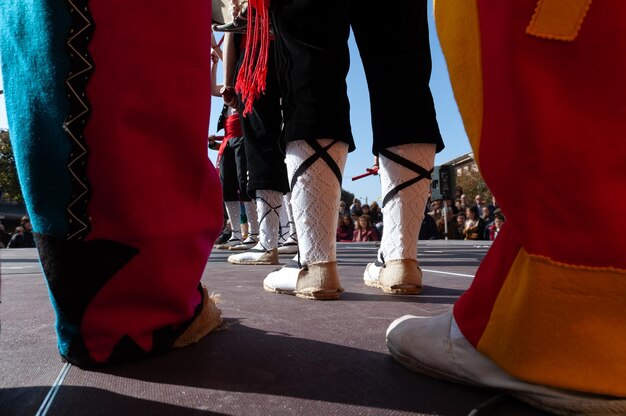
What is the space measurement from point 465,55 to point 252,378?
0.52 m

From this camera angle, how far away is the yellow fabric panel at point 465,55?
0.53 metres

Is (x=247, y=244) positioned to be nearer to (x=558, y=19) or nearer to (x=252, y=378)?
(x=252, y=378)

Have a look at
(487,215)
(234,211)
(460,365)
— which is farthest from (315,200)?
(487,215)

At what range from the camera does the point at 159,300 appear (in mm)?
729

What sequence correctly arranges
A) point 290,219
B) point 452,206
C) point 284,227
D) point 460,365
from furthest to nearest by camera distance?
point 452,206
point 284,227
point 290,219
point 460,365

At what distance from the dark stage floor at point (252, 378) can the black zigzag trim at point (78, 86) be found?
10.9 inches

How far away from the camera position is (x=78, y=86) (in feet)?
2.07

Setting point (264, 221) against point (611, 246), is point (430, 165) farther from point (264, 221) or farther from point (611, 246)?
point (264, 221)

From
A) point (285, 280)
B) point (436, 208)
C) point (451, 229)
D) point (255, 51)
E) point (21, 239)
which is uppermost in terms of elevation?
point (255, 51)

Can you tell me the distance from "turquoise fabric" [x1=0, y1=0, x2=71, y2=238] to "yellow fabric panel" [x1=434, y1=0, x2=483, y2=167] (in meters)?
0.51

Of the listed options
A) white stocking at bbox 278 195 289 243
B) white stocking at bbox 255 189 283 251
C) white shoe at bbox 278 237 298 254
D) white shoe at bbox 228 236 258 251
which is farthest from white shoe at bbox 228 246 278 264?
white stocking at bbox 278 195 289 243

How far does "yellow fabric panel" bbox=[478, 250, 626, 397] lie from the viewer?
1.65 feet

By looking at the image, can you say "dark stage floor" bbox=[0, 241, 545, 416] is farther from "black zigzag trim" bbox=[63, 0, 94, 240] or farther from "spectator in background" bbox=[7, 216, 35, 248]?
"spectator in background" bbox=[7, 216, 35, 248]

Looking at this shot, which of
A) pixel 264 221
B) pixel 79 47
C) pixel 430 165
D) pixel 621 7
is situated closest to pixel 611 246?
pixel 621 7
